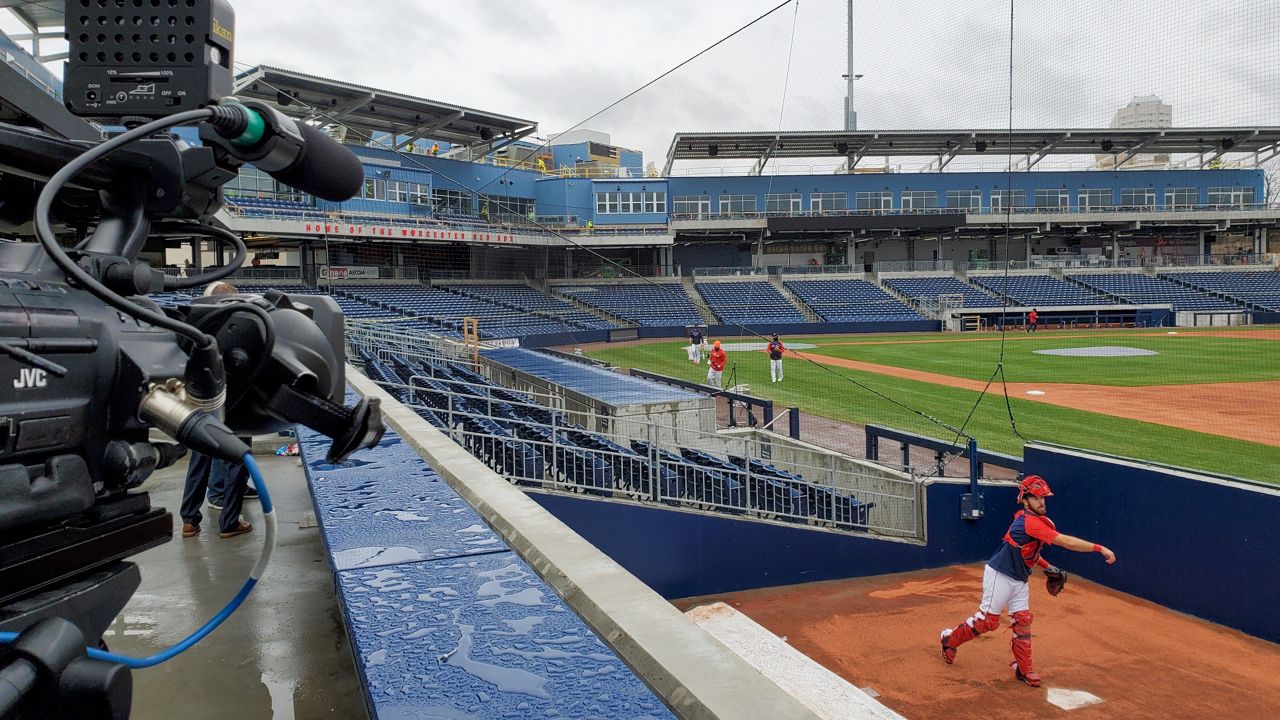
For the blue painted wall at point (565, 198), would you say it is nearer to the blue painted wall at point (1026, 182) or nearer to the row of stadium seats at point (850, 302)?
the blue painted wall at point (1026, 182)

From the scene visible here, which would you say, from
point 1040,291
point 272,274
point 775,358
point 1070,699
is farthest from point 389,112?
point 1040,291

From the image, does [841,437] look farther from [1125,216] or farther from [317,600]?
[1125,216]

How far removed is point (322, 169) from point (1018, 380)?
22.2m

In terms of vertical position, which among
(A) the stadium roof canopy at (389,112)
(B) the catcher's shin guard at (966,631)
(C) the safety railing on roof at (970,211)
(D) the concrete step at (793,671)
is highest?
(A) the stadium roof canopy at (389,112)

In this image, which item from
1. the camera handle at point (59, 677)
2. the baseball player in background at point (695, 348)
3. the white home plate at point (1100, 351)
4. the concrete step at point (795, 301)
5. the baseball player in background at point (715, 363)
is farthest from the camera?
the concrete step at point (795, 301)

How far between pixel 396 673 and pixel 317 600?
1.52 m

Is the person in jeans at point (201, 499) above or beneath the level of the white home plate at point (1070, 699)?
above

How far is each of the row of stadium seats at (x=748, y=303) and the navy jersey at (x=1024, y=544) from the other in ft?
97.6

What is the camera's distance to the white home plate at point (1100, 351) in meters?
26.4

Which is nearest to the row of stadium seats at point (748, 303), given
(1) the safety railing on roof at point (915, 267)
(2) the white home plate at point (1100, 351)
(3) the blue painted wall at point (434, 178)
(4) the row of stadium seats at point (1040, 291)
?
(1) the safety railing on roof at point (915, 267)

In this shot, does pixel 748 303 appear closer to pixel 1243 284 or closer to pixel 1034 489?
pixel 1243 284

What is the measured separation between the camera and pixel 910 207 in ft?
154

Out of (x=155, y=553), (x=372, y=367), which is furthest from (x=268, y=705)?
(x=372, y=367)

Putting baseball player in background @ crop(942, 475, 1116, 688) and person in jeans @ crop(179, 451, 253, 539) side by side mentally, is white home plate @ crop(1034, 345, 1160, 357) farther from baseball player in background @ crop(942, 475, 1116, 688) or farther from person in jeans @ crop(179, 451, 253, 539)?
person in jeans @ crop(179, 451, 253, 539)
